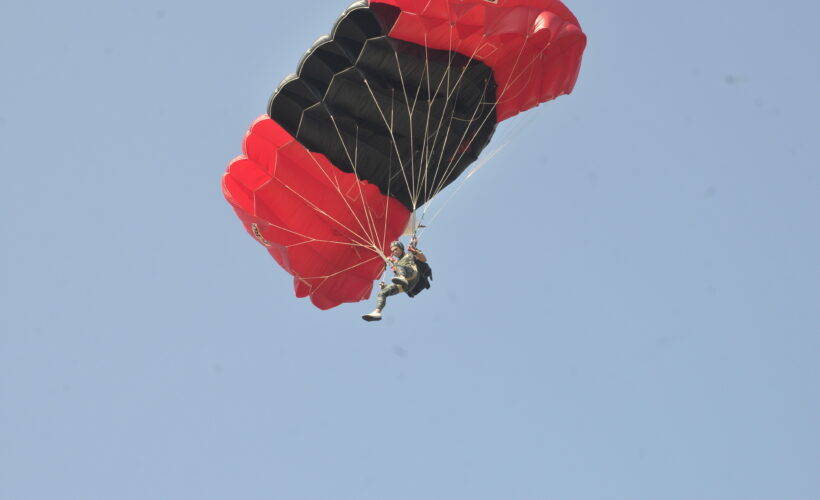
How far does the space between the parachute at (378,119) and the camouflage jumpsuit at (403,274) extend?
0.57m

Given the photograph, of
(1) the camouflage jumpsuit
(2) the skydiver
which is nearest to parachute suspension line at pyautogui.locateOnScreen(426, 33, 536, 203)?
(2) the skydiver

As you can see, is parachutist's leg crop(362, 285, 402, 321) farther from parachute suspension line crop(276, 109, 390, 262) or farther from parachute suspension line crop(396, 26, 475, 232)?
parachute suspension line crop(276, 109, 390, 262)

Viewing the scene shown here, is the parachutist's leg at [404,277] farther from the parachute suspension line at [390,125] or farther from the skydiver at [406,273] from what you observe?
the parachute suspension line at [390,125]

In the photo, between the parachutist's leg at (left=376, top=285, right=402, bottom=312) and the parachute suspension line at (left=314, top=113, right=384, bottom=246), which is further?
the parachute suspension line at (left=314, top=113, right=384, bottom=246)

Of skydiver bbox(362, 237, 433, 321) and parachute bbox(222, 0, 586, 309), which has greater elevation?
parachute bbox(222, 0, 586, 309)

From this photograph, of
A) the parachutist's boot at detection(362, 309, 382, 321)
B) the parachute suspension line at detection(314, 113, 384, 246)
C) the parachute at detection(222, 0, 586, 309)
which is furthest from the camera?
the parachute suspension line at detection(314, 113, 384, 246)

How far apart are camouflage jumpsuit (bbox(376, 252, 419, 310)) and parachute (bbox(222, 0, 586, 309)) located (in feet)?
1.86

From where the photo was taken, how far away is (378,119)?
19.3 metres

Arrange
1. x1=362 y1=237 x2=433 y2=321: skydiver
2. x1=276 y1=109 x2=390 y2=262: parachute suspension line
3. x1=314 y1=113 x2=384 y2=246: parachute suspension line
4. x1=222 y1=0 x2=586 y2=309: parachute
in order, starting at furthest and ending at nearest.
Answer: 1. x1=276 y1=109 x2=390 y2=262: parachute suspension line
2. x1=314 y1=113 x2=384 y2=246: parachute suspension line
3. x1=222 y1=0 x2=586 y2=309: parachute
4. x1=362 y1=237 x2=433 y2=321: skydiver

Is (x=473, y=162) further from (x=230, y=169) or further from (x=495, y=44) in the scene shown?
(x=230, y=169)

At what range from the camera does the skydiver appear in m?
17.6

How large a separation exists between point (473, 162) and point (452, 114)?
3.48 feet

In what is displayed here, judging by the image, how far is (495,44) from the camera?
18672 millimetres

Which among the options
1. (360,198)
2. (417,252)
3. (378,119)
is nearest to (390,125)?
(378,119)
